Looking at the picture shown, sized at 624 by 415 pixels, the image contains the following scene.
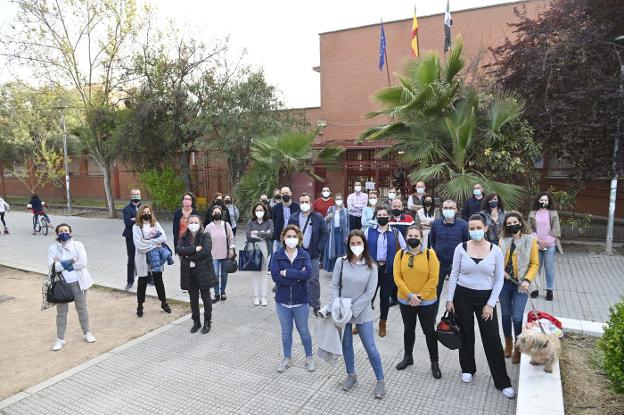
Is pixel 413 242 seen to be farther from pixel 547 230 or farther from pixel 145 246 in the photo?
pixel 145 246

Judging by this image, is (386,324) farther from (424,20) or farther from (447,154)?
(424,20)

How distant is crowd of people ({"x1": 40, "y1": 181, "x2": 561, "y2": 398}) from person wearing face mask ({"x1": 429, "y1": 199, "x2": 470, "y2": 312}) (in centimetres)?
1

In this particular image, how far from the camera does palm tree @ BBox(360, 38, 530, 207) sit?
365 inches

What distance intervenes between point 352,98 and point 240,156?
5662mm

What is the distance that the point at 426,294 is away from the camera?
4379 mm

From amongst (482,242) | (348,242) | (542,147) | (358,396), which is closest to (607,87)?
(542,147)

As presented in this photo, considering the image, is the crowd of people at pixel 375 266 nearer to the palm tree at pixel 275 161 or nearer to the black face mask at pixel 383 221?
the black face mask at pixel 383 221

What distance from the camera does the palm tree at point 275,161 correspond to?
1310cm

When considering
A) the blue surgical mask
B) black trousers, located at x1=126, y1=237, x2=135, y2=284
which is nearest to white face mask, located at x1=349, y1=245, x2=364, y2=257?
the blue surgical mask

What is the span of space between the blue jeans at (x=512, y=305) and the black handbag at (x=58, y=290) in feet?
17.1

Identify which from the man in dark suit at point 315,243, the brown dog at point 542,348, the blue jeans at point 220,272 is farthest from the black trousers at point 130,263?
the brown dog at point 542,348

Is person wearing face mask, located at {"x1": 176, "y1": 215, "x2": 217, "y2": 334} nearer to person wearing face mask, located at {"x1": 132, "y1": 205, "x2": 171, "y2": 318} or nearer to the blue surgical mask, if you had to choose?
person wearing face mask, located at {"x1": 132, "y1": 205, "x2": 171, "y2": 318}

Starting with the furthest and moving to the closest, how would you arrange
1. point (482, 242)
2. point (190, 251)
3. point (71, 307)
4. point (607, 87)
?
point (607, 87)
point (71, 307)
point (190, 251)
point (482, 242)

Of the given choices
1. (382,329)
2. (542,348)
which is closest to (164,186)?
(382,329)
